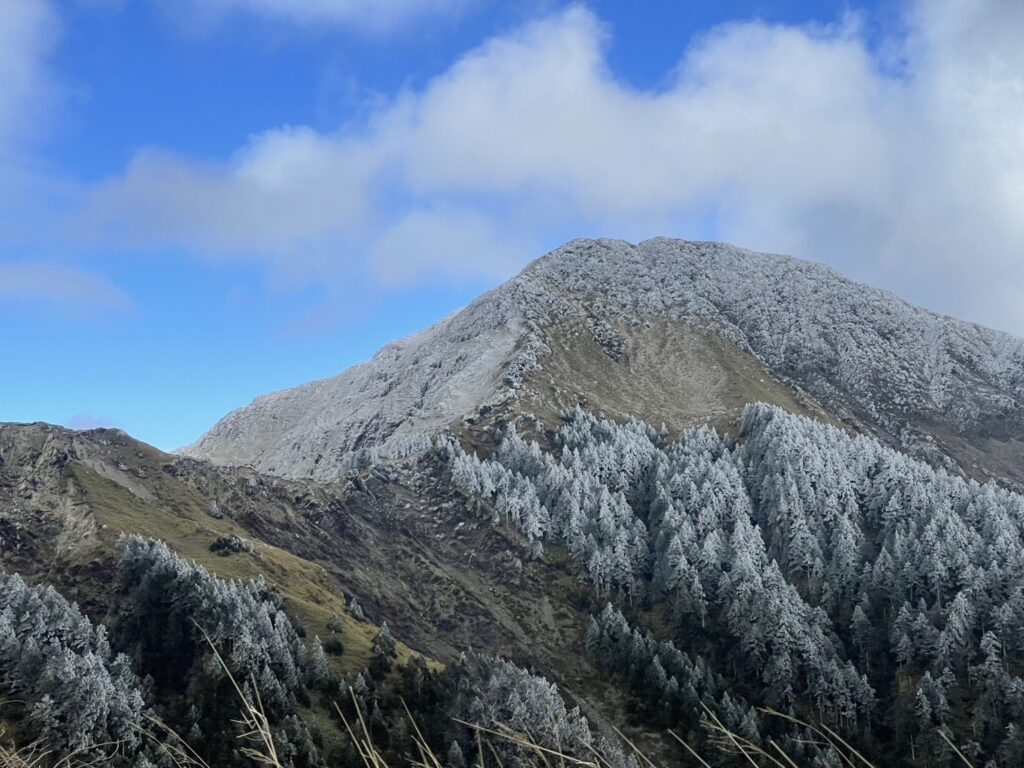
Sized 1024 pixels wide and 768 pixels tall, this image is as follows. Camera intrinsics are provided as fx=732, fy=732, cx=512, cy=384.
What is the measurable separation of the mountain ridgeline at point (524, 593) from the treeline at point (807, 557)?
50cm

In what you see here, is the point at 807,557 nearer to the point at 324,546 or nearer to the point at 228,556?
the point at 324,546

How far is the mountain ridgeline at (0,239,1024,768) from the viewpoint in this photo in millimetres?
81812

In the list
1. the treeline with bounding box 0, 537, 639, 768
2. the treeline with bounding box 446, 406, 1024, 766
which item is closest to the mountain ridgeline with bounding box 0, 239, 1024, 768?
the treeline with bounding box 0, 537, 639, 768

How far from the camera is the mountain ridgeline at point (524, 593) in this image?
81.8m

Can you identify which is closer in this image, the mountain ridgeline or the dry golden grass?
the dry golden grass

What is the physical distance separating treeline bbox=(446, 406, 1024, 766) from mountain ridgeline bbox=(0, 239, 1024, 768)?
496 millimetres

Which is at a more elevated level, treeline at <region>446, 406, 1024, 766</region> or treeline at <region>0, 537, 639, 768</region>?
treeline at <region>446, 406, 1024, 766</region>

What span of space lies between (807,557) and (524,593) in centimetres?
5265

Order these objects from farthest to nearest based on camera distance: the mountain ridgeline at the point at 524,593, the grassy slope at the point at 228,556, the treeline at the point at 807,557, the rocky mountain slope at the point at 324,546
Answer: the rocky mountain slope at the point at 324,546, the grassy slope at the point at 228,556, the treeline at the point at 807,557, the mountain ridgeline at the point at 524,593

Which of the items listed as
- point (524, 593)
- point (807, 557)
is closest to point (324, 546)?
point (524, 593)

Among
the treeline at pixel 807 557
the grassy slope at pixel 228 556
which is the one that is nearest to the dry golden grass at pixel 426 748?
the grassy slope at pixel 228 556

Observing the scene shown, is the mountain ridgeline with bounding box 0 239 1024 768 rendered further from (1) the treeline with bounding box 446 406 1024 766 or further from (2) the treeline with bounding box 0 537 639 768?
(1) the treeline with bounding box 446 406 1024 766

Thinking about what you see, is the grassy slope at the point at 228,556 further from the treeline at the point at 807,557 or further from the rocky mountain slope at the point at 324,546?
the treeline at the point at 807,557

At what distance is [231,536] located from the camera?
123688 mm
